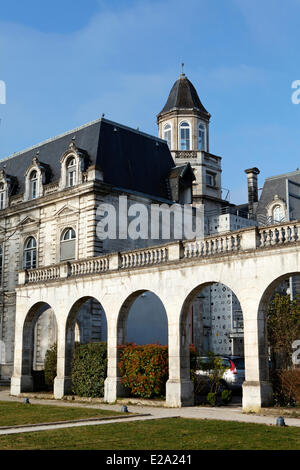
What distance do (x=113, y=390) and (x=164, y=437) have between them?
29.9ft

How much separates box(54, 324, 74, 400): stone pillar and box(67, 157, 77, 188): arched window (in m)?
9.95

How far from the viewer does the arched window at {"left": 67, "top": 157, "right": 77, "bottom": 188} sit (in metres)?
30.0

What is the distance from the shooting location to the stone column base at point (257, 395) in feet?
50.6

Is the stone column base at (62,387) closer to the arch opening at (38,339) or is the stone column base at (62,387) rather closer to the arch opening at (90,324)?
the arch opening at (38,339)

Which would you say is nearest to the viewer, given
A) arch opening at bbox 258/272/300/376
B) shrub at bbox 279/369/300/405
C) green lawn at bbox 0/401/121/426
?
green lawn at bbox 0/401/121/426

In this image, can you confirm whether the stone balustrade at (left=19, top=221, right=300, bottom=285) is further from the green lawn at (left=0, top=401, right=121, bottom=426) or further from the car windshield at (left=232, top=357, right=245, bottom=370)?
the green lawn at (left=0, top=401, right=121, bottom=426)

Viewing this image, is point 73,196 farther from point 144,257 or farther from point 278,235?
point 278,235

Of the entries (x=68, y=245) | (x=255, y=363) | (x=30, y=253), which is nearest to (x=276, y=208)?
(x=68, y=245)

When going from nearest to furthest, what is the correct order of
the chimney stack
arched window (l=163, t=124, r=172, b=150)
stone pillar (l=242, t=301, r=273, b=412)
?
stone pillar (l=242, t=301, r=273, b=412) < arched window (l=163, t=124, r=172, b=150) < the chimney stack

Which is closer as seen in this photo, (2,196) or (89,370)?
(89,370)

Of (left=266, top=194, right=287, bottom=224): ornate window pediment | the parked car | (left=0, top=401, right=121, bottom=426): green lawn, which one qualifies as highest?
(left=266, top=194, right=287, bottom=224): ornate window pediment

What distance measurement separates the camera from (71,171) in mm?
30297

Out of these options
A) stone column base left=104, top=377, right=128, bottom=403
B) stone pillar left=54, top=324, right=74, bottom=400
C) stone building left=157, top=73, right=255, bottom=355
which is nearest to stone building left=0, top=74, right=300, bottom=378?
stone pillar left=54, top=324, right=74, bottom=400

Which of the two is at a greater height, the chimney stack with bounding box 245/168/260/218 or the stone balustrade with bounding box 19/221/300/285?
the chimney stack with bounding box 245/168/260/218
